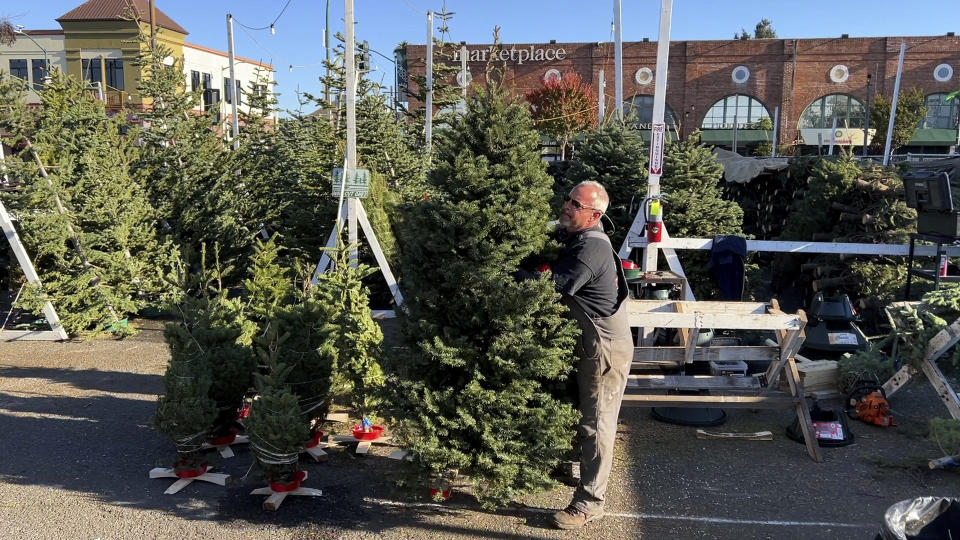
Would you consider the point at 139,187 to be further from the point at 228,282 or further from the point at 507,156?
the point at 507,156

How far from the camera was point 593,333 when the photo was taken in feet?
12.7

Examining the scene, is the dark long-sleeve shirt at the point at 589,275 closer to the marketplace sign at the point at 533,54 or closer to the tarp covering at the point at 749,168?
the tarp covering at the point at 749,168

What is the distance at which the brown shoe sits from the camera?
3.92 m

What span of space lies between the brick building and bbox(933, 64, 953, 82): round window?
7cm

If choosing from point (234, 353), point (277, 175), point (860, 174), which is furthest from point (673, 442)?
point (277, 175)

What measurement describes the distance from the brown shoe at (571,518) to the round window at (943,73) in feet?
177

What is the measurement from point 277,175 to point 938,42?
1978 inches

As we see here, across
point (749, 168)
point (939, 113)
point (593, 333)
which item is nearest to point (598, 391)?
point (593, 333)

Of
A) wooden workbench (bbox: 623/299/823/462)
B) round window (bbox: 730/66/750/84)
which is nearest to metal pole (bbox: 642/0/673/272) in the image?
wooden workbench (bbox: 623/299/823/462)

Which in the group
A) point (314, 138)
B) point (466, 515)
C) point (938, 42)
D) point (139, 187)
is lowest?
point (466, 515)

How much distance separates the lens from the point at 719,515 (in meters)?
4.13

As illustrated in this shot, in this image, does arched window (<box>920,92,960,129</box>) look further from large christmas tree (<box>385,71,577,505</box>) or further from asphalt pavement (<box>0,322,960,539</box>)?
large christmas tree (<box>385,71,577,505</box>)

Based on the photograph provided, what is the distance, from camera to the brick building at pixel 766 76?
46.9 m

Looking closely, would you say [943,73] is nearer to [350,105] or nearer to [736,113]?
[736,113]
